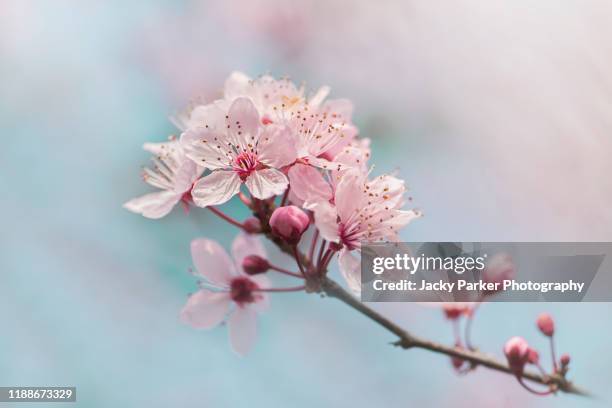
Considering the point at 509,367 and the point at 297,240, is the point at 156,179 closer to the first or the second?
the point at 297,240

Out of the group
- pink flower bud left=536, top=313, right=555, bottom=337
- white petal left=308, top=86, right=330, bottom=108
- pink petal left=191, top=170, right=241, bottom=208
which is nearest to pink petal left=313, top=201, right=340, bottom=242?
pink petal left=191, top=170, right=241, bottom=208

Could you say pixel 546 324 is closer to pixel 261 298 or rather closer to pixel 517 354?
pixel 517 354

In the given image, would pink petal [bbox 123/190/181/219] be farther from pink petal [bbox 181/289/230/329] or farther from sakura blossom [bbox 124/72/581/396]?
pink petal [bbox 181/289/230/329]

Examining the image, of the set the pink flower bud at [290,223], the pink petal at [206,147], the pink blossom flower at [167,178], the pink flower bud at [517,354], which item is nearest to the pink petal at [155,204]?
the pink blossom flower at [167,178]

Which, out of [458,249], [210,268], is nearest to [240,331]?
[210,268]

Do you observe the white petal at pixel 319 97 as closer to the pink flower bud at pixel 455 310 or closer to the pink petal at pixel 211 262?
the pink petal at pixel 211 262

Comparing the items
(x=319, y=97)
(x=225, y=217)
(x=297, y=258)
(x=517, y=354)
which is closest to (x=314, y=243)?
(x=297, y=258)
